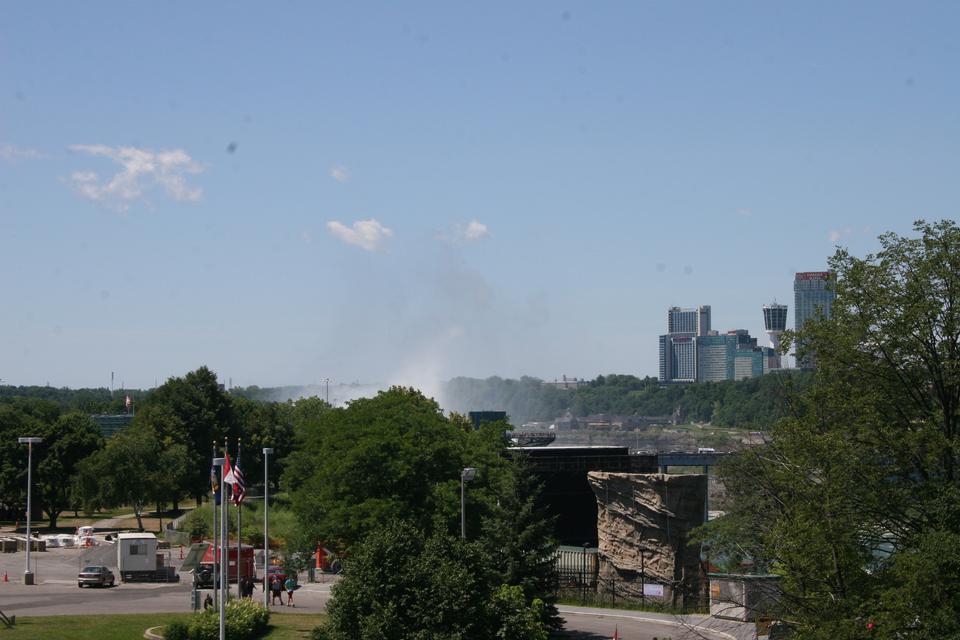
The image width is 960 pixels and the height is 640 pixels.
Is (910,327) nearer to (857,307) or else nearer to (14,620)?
(857,307)

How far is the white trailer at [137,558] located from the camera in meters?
56.4

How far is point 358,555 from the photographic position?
26.5m

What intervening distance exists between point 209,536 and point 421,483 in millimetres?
33958

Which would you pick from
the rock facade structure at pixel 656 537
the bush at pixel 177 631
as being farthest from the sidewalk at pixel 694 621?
the bush at pixel 177 631

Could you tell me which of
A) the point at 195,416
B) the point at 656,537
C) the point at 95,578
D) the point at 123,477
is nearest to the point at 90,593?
the point at 95,578

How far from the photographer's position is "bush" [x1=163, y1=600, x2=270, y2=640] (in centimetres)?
3516

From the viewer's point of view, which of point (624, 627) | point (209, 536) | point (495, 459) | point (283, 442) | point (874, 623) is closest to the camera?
point (874, 623)

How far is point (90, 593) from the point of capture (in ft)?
168

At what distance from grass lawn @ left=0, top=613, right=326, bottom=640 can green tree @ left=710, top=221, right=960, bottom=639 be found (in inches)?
696

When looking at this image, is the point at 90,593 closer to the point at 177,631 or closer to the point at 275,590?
the point at 275,590

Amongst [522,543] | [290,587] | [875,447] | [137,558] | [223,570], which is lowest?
[137,558]

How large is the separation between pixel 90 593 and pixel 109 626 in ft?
43.6

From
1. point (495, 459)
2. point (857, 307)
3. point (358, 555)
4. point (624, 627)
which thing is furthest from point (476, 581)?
point (495, 459)

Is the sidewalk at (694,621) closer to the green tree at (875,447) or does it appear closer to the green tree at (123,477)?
A: the green tree at (875,447)
